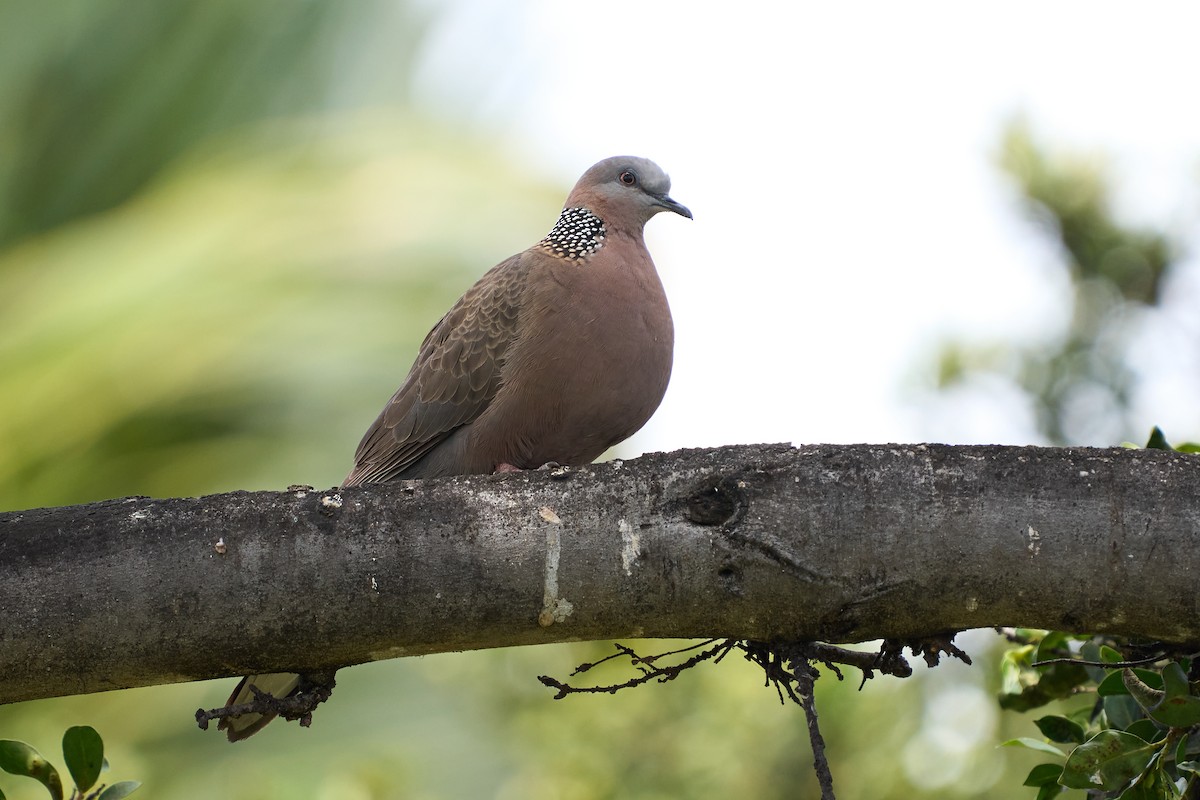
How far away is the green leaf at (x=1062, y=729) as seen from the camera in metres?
2.65

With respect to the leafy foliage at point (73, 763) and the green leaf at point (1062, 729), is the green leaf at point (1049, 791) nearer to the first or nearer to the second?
the green leaf at point (1062, 729)

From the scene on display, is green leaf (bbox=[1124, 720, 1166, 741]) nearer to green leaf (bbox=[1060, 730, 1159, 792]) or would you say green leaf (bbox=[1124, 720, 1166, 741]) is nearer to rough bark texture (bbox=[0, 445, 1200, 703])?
green leaf (bbox=[1060, 730, 1159, 792])

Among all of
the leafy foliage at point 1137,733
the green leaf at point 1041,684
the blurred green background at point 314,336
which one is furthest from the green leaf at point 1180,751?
the blurred green background at point 314,336

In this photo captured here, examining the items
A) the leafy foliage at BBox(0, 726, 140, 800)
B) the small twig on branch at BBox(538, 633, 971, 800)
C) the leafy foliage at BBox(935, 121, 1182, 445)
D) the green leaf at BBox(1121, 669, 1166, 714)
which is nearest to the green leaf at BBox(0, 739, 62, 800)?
the leafy foliage at BBox(0, 726, 140, 800)

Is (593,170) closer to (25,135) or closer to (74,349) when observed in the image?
(74,349)

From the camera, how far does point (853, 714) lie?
214 inches

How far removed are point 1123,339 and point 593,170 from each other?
283 centimetres

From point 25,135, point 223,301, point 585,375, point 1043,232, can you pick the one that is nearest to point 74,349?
point 223,301

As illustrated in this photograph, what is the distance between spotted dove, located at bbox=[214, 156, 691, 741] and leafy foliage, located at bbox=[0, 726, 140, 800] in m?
1.92

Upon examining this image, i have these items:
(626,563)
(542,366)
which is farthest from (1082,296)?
(626,563)

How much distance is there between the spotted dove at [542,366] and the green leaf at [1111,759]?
Result: 202 cm

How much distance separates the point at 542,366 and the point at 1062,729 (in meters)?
2.00

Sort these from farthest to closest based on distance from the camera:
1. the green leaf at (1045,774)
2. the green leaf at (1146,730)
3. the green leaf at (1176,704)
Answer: the green leaf at (1045,774) < the green leaf at (1146,730) < the green leaf at (1176,704)

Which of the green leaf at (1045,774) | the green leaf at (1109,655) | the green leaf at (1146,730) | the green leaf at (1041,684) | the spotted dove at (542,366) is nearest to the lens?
the green leaf at (1146,730)
